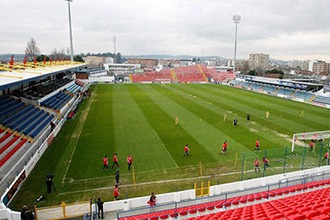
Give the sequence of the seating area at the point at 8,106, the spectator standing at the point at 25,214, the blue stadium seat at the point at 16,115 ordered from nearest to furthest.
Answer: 1. the spectator standing at the point at 25,214
2. the blue stadium seat at the point at 16,115
3. the seating area at the point at 8,106

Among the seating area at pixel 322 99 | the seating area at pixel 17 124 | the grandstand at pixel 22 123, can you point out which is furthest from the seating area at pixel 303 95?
the seating area at pixel 17 124

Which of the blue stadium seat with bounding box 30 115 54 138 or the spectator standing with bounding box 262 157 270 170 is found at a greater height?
the blue stadium seat with bounding box 30 115 54 138

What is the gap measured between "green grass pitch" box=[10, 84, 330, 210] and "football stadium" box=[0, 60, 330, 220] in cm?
7

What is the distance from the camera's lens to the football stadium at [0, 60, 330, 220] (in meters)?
11.4

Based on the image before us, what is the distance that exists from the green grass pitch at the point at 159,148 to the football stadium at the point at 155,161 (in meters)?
0.07

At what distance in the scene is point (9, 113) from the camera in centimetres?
2197

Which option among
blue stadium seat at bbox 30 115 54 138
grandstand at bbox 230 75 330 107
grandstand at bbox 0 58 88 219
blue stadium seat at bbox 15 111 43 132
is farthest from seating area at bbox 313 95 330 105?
blue stadium seat at bbox 15 111 43 132

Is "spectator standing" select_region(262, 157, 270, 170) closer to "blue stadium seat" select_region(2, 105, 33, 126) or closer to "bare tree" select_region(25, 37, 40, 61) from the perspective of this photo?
"blue stadium seat" select_region(2, 105, 33, 126)

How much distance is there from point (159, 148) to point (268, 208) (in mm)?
11761

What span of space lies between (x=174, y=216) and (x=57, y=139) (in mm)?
15860

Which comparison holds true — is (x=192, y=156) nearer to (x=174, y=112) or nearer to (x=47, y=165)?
(x=47, y=165)

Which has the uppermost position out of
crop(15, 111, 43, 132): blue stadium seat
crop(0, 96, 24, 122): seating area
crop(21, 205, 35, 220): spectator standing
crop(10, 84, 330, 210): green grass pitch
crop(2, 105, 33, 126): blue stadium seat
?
crop(0, 96, 24, 122): seating area

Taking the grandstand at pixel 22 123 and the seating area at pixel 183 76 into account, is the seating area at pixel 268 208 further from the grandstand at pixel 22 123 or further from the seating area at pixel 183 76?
the seating area at pixel 183 76

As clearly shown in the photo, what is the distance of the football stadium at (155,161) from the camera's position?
11.4 meters
